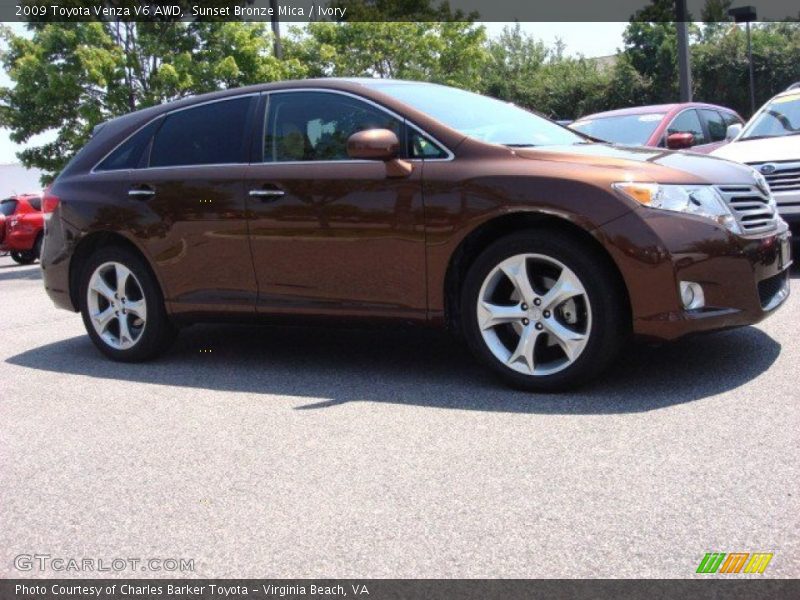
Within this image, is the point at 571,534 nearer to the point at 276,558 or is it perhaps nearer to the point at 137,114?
the point at 276,558

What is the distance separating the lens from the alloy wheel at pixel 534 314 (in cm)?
480

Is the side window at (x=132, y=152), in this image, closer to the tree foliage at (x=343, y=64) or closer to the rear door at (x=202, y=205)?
the rear door at (x=202, y=205)

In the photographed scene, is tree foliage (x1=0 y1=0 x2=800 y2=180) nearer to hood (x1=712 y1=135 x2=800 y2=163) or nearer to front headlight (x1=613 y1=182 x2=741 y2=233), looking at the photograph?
hood (x1=712 y1=135 x2=800 y2=163)

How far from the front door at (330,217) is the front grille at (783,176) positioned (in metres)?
4.24

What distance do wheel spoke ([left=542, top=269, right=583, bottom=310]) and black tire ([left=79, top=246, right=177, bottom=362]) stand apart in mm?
2626

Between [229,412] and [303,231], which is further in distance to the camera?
[303,231]

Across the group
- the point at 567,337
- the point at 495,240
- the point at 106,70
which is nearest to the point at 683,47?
the point at 106,70

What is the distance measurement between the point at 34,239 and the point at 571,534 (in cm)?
1969

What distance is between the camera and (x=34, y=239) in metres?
20.9

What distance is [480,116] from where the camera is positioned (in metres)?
5.68

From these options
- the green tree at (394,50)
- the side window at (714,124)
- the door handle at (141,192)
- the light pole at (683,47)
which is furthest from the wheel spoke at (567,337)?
the green tree at (394,50)

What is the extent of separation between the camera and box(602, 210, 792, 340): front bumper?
4.59 metres

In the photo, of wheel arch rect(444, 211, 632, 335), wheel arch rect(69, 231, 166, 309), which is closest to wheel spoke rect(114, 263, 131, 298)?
wheel arch rect(69, 231, 166, 309)

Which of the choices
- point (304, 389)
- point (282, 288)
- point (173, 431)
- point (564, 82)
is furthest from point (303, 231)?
point (564, 82)
